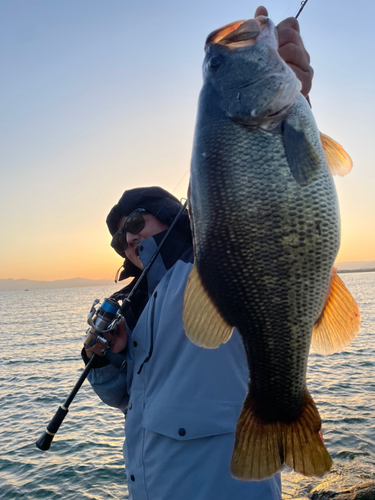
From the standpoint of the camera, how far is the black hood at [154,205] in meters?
2.95

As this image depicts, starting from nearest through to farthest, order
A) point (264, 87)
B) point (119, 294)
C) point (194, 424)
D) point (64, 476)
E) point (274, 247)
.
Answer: point (274, 247) < point (264, 87) < point (194, 424) < point (119, 294) < point (64, 476)

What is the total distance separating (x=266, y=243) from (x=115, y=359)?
73.0 inches

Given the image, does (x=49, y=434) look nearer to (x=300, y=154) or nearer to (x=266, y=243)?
(x=266, y=243)

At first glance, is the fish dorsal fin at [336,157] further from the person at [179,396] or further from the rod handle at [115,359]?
the rod handle at [115,359]

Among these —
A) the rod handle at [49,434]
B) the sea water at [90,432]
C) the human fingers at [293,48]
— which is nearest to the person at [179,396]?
the human fingers at [293,48]

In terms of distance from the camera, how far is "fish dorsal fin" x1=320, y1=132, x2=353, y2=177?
151 centimetres

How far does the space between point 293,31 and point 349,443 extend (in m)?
7.98

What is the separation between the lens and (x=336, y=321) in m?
1.49

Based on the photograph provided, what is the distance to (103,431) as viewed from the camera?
8.98 m

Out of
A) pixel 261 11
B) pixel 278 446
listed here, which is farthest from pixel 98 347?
pixel 261 11

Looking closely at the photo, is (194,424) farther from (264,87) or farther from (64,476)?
(64,476)

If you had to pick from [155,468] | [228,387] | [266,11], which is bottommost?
[155,468]

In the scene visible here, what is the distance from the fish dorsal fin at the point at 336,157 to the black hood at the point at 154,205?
151cm

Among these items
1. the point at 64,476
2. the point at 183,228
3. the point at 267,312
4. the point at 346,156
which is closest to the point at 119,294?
the point at 183,228
